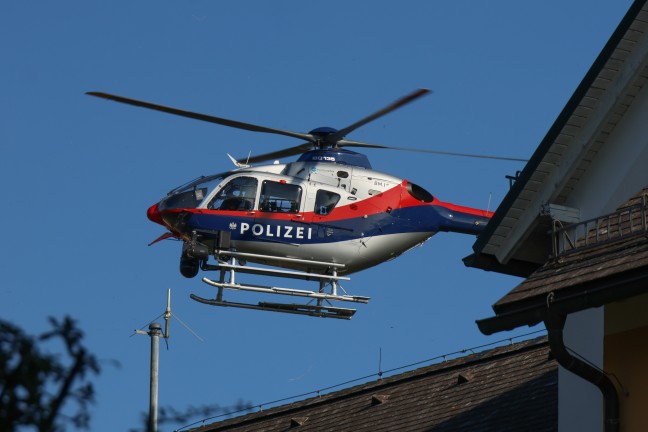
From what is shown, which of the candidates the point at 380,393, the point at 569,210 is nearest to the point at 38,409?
the point at 569,210

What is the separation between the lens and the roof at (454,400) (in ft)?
43.4

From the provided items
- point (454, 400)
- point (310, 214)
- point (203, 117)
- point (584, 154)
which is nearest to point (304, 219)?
point (310, 214)

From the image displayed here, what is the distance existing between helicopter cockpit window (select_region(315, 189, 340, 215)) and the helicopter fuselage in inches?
0.9

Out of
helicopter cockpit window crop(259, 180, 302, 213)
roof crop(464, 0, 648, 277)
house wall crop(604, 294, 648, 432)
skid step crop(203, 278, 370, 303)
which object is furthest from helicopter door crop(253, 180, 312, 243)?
house wall crop(604, 294, 648, 432)

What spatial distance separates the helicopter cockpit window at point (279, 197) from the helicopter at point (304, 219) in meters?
0.02

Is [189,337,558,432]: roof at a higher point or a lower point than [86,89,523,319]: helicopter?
lower

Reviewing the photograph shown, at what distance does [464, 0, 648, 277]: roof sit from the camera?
10.7 meters

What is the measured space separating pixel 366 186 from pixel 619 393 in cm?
1835

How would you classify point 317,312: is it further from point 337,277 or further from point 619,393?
point 619,393

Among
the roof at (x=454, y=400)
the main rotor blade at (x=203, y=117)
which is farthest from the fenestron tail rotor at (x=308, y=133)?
the roof at (x=454, y=400)

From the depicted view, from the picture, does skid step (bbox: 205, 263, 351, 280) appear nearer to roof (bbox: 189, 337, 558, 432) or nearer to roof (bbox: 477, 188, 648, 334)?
roof (bbox: 189, 337, 558, 432)

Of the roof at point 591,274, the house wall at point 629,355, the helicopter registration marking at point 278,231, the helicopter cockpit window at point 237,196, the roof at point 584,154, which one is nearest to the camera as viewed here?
the roof at point 591,274

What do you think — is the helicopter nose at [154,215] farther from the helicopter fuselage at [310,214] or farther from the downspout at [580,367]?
the downspout at [580,367]

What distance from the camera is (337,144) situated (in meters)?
28.9
